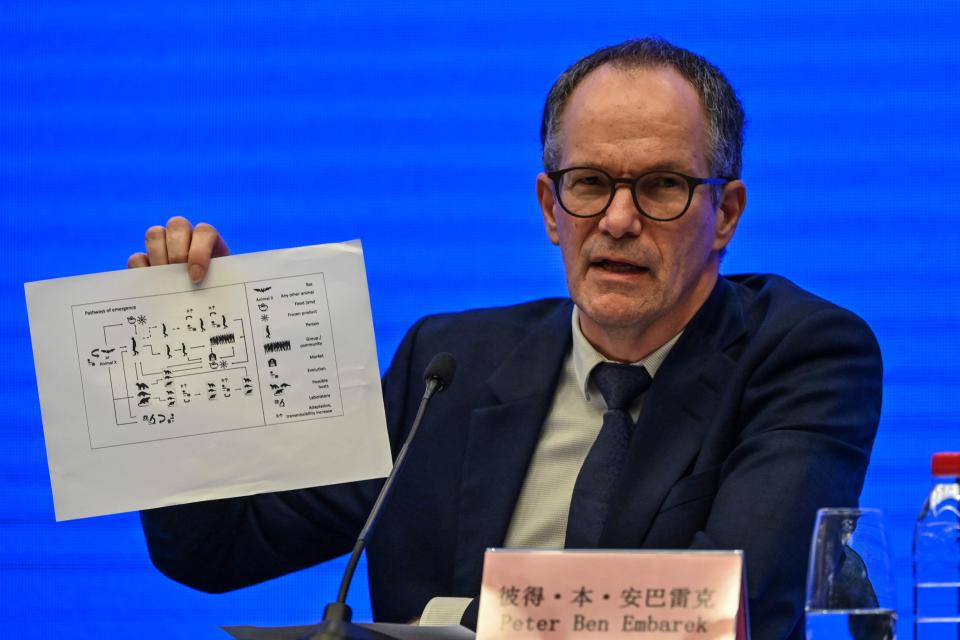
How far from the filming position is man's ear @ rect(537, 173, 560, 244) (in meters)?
2.54

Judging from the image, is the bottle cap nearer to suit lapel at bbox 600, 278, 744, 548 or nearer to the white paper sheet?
suit lapel at bbox 600, 278, 744, 548

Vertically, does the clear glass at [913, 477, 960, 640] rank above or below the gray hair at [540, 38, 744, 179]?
below

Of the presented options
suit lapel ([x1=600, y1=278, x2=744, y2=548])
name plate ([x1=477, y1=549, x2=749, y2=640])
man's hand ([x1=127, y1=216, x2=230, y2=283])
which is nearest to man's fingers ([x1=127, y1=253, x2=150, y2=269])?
man's hand ([x1=127, y1=216, x2=230, y2=283])

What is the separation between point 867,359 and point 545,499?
617 millimetres

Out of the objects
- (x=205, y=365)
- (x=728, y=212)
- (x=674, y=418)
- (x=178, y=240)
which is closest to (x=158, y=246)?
(x=178, y=240)

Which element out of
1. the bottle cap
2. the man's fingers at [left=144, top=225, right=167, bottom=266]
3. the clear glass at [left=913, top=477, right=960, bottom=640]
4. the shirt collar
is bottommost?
the clear glass at [left=913, top=477, right=960, bottom=640]

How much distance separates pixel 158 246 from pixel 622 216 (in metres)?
0.79

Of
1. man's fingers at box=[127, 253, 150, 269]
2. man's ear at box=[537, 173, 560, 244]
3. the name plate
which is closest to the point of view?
the name plate

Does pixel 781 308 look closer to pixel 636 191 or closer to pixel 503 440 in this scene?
pixel 636 191

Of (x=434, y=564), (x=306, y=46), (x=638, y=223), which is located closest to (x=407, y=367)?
(x=434, y=564)

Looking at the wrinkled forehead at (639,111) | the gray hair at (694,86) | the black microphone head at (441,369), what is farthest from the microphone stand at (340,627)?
the gray hair at (694,86)

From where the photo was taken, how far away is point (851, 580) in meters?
1.39

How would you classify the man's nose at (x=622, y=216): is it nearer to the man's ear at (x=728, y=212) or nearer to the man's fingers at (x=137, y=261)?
the man's ear at (x=728, y=212)

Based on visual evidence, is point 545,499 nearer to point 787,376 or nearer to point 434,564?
point 434,564
